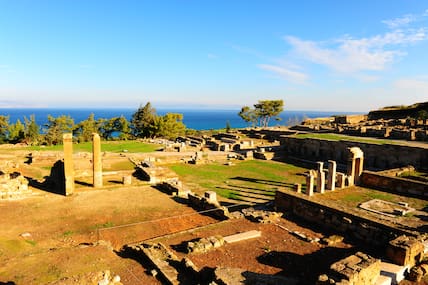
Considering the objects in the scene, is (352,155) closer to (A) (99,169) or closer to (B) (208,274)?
(B) (208,274)

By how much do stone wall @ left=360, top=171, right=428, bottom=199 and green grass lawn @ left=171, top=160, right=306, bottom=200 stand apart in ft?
18.1

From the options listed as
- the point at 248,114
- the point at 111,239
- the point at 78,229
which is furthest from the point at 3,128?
the point at 111,239

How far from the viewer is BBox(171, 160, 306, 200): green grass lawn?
A: 21438mm

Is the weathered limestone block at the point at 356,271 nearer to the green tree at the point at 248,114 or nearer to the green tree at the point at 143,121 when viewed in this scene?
the green tree at the point at 143,121

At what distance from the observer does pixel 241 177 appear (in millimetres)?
25422

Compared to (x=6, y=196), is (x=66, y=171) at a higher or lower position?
higher

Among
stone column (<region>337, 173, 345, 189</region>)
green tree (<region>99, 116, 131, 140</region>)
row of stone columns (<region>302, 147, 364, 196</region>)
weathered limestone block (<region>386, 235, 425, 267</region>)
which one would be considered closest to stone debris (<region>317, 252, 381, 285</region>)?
weathered limestone block (<region>386, 235, 425, 267</region>)

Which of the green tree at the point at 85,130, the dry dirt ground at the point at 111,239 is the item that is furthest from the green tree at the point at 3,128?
the dry dirt ground at the point at 111,239

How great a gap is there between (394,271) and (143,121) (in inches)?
2292

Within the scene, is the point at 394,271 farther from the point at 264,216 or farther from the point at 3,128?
the point at 3,128

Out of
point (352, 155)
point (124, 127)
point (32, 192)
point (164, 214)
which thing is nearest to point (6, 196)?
point (32, 192)

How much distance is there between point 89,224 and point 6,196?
694 centimetres

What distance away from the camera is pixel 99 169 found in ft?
68.6

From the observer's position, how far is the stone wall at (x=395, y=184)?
1602 cm
